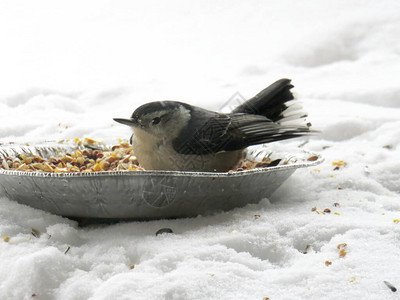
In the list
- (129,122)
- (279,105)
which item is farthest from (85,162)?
(279,105)

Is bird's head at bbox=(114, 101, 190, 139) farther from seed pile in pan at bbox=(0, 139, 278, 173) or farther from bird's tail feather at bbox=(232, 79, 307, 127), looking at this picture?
bird's tail feather at bbox=(232, 79, 307, 127)

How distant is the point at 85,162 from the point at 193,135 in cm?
59

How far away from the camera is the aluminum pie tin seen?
2.01 meters

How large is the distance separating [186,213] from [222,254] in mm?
373

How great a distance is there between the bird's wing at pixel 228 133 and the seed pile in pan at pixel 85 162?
186 millimetres

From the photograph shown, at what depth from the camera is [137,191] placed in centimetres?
203

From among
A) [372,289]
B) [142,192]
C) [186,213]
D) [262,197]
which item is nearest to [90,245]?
[142,192]

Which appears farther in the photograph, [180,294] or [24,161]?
[24,161]

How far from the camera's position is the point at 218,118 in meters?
2.45

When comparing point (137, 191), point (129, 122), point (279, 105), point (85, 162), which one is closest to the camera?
point (137, 191)

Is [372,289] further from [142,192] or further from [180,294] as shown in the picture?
[142,192]

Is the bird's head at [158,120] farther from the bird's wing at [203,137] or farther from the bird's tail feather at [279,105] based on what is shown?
the bird's tail feather at [279,105]

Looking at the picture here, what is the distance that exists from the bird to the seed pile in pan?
167 mm

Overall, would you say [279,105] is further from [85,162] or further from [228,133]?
[85,162]
